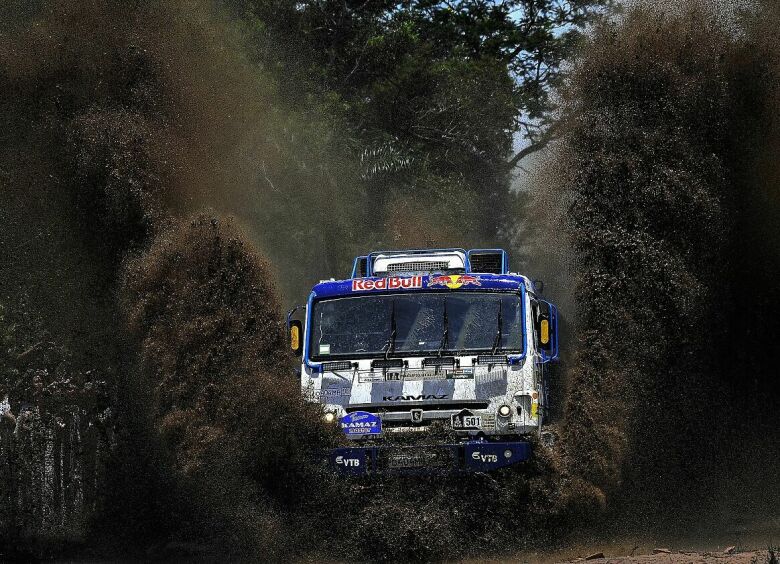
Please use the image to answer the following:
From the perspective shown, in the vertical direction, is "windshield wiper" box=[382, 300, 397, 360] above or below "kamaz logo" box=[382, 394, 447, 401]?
above

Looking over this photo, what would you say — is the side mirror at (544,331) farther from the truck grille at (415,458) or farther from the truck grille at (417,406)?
the truck grille at (415,458)

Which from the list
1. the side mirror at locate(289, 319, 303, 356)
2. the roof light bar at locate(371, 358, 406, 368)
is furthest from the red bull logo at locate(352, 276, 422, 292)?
the roof light bar at locate(371, 358, 406, 368)

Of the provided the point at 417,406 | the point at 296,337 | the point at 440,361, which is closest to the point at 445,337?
the point at 440,361

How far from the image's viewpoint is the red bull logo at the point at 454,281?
13273 mm

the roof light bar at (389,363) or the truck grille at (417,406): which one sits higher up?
the roof light bar at (389,363)

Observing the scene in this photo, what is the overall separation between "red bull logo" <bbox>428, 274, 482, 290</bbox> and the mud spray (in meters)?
2.01

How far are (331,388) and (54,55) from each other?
26.8 feet

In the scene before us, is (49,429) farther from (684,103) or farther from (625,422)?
(684,103)

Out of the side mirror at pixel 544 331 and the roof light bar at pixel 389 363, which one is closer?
the roof light bar at pixel 389 363

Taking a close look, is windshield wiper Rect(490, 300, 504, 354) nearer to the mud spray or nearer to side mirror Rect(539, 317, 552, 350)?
side mirror Rect(539, 317, 552, 350)

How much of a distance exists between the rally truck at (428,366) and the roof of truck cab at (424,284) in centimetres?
1

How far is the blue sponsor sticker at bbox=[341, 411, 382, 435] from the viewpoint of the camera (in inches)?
492

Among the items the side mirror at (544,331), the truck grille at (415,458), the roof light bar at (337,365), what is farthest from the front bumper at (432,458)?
the side mirror at (544,331)

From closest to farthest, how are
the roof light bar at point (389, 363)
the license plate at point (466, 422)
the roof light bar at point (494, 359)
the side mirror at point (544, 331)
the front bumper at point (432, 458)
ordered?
the front bumper at point (432, 458) → the license plate at point (466, 422) → the roof light bar at point (494, 359) → the roof light bar at point (389, 363) → the side mirror at point (544, 331)
